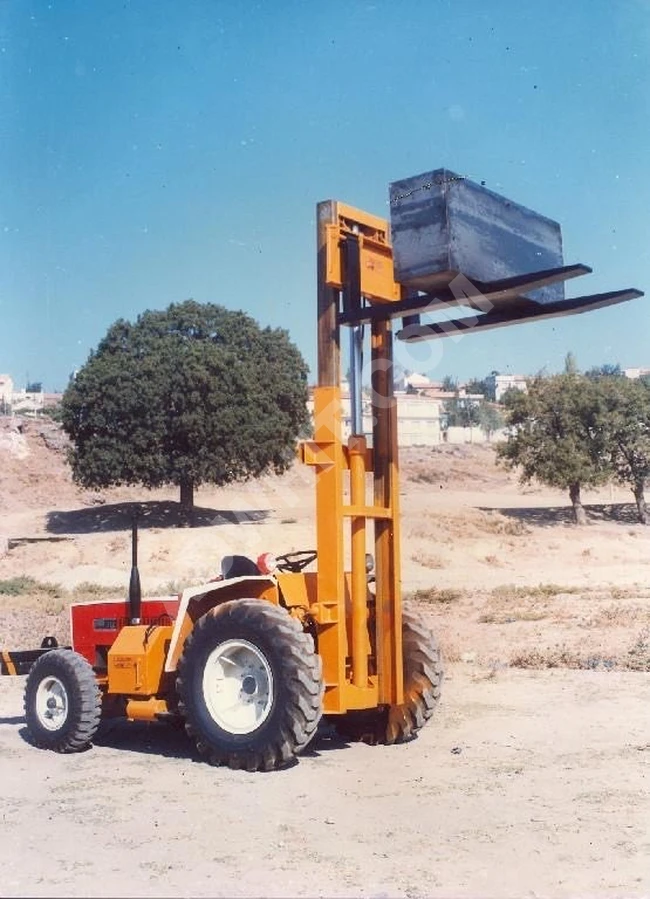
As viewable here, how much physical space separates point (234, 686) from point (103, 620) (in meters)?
2.22

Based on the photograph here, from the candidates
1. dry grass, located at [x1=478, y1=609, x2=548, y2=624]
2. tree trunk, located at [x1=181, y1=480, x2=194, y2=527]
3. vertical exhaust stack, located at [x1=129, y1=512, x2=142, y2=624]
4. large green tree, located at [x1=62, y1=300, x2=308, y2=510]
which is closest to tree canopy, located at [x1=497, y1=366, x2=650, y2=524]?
large green tree, located at [x1=62, y1=300, x2=308, y2=510]

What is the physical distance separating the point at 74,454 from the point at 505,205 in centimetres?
3980

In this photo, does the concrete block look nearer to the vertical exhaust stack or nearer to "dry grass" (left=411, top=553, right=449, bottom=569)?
the vertical exhaust stack

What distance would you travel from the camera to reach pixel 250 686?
26.4ft

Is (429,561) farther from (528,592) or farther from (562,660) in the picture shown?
(562,660)

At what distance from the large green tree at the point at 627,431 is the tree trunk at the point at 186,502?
17.4 m

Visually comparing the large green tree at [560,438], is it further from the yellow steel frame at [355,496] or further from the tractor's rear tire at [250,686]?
the tractor's rear tire at [250,686]

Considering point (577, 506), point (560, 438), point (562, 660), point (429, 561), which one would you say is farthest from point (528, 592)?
point (560, 438)

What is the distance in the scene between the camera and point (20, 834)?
6.35m

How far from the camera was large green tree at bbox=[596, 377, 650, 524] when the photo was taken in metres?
45.3

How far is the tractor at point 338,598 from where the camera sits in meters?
7.36

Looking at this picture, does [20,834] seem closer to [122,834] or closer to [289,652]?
[122,834]

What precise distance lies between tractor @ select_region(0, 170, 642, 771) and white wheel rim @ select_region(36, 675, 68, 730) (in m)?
0.01

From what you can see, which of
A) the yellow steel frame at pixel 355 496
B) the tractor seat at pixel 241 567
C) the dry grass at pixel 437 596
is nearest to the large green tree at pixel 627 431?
the dry grass at pixel 437 596
